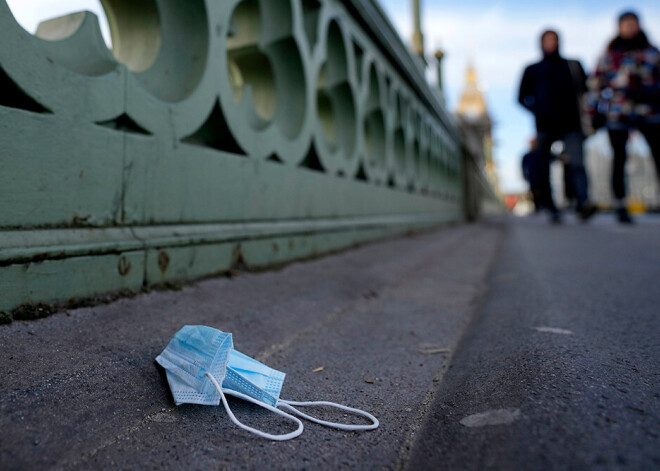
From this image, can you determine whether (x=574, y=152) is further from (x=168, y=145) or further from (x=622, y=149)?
(x=168, y=145)

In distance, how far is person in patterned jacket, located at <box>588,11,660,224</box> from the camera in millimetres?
4672

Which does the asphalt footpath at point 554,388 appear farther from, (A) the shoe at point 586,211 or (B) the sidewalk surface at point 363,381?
(A) the shoe at point 586,211

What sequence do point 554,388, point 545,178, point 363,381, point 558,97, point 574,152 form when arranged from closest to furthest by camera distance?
point 554,388
point 363,381
point 558,97
point 574,152
point 545,178

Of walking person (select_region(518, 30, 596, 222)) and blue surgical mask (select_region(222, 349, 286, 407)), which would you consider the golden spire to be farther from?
blue surgical mask (select_region(222, 349, 286, 407))

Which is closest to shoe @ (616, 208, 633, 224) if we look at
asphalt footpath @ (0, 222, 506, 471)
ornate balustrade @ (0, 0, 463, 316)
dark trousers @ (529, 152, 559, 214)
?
dark trousers @ (529, 152, 559, 214)

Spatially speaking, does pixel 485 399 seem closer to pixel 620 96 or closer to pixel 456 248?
pixel 456 248

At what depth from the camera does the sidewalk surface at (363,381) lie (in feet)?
2.20

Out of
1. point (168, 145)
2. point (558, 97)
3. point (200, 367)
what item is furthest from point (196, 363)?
point (558, 97)

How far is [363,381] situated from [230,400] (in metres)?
0.32

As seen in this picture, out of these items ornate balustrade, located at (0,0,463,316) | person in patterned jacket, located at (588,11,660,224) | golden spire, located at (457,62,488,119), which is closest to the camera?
ornate balustrade, located at (0,0,463,316)

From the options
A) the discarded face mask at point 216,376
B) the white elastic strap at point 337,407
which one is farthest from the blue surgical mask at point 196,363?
the white elastic strap at point 337,407

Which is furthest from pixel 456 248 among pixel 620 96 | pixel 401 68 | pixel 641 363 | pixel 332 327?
pixel 641 363

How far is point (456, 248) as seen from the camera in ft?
13.5

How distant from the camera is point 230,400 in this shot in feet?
3.04
